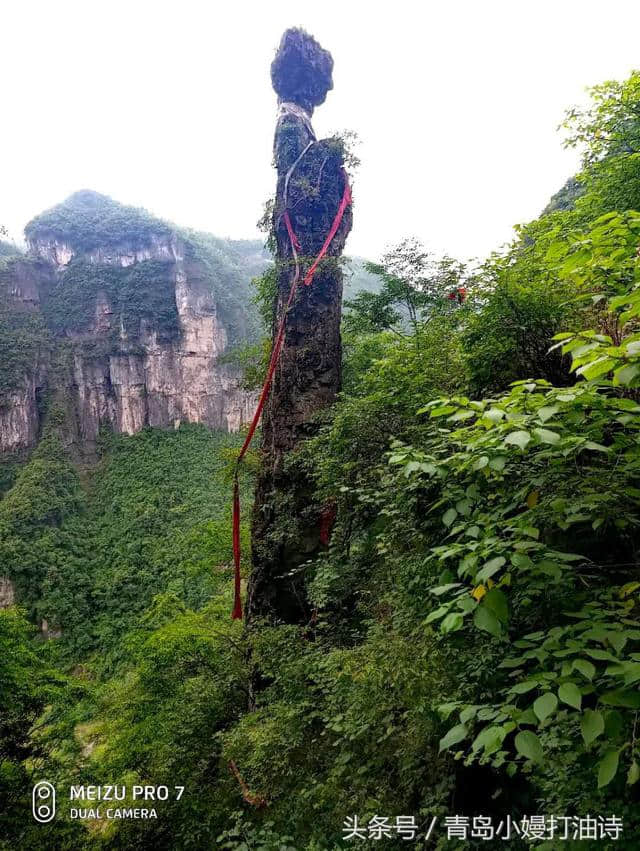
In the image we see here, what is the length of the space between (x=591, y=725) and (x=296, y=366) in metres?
5.98

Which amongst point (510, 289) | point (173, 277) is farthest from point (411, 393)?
point (173, 277)

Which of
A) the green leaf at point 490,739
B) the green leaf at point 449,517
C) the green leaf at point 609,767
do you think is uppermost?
the green leaf at point 449,517

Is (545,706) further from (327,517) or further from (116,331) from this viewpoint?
(116,331)

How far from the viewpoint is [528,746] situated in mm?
1057

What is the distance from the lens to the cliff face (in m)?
49.2

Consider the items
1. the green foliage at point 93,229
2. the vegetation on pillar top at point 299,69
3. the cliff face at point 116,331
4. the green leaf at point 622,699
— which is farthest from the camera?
the green foliage at point 93,229

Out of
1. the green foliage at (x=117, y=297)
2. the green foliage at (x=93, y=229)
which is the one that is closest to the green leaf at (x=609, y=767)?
the green foliage at (x=117, y=297)

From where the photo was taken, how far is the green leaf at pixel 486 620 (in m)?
1.22

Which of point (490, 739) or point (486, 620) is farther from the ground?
point (486, 620)

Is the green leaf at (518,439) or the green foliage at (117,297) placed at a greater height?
the green foliage at (117,297)

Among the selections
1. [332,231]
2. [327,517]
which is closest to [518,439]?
[327,517]

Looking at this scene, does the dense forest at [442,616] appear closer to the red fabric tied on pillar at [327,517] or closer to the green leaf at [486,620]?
the green leaf at [486,620]

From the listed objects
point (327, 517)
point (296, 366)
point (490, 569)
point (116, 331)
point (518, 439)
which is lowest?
point (327, 517)

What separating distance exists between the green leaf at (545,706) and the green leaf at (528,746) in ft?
0.32
